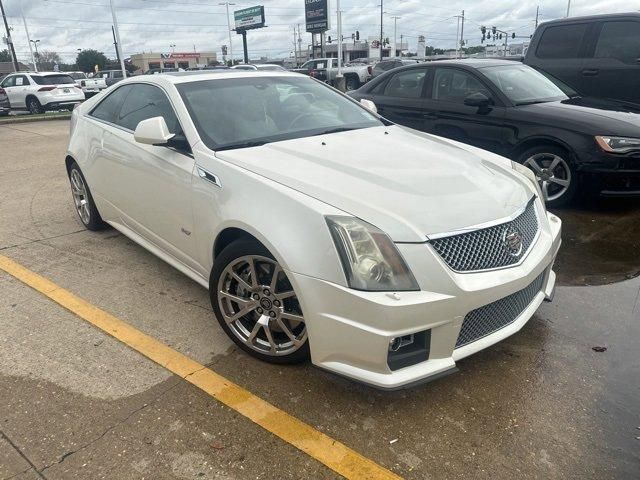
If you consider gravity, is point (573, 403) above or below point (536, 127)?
below

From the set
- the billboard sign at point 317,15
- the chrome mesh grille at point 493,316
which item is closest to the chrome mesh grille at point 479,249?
the chrome mesh grille at point 493,316

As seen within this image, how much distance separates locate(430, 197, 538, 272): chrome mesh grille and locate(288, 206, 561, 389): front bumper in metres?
0.05

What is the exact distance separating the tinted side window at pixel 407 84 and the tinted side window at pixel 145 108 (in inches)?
143

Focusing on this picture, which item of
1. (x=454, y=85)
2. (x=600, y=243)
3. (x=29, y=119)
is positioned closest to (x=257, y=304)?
(x=600, y=243)

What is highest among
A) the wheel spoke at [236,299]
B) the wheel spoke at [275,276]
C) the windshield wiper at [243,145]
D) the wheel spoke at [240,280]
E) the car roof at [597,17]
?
the car roof at [597,17]

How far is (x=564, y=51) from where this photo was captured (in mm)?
7438

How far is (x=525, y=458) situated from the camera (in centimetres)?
218

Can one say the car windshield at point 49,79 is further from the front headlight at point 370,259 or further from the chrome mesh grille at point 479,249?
the chrome mesh grille at point 479,249

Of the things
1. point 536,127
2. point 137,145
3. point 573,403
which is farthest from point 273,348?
point 536,127

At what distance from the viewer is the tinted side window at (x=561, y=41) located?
730 centimetres

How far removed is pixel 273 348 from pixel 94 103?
10.5ft

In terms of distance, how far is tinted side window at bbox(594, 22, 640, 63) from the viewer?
22.5ft

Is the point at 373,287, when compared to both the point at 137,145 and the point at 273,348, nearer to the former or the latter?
the point at 273,348

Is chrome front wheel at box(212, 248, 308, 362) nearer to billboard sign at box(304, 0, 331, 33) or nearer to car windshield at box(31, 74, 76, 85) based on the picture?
car windshield at box(31, 74, 76, 85)
